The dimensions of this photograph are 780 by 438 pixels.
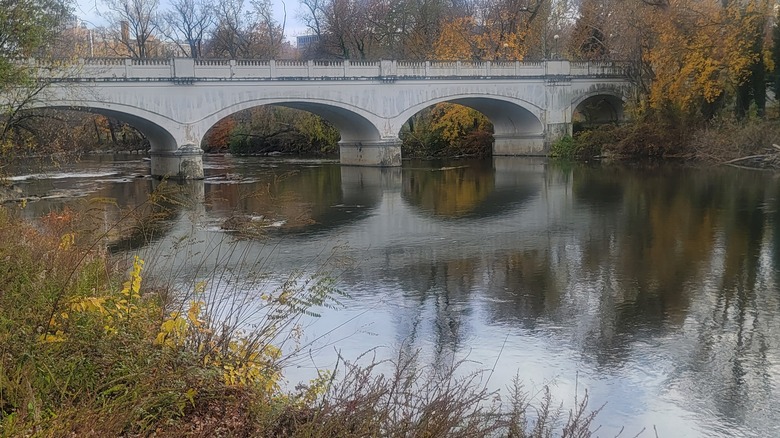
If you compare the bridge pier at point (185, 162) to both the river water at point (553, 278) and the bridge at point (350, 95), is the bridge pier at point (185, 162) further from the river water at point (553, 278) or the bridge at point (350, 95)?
the river water at point (553, 278)

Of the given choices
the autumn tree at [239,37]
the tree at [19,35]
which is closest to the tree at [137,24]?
the autumn tree at [239,37]

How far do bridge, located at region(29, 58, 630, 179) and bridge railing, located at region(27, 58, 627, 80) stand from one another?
0.04 meters

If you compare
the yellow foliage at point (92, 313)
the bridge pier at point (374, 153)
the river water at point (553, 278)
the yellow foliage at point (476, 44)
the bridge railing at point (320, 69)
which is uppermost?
the yellow foliage at point (476, 44)

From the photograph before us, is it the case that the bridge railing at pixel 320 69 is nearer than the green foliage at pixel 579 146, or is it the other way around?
the bridge railing at pixel 320 69

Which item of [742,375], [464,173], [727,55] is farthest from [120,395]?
[727,55]

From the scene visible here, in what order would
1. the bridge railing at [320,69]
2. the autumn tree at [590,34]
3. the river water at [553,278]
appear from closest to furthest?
the river water at [553,278], the bridge railing at [320,69], the autumn tree at [590,34]

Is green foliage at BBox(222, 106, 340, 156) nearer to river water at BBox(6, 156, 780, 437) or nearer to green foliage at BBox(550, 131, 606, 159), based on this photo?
green foliage at BBox(550, 131, 606, 159)

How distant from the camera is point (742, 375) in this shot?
645cm

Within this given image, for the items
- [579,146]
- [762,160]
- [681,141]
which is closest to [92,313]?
[762,160]

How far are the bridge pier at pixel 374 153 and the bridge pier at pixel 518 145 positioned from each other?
7.67 metres

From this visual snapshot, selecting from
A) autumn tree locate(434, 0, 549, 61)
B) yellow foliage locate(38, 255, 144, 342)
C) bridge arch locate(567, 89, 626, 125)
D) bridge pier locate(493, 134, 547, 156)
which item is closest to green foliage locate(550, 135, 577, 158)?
bridge pier locate(493, 134, 547, 156)

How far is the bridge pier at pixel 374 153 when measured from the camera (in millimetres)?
31031

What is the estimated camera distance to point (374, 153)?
31.5 meters

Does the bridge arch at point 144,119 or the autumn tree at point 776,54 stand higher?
the autumn tree at point 776,54
